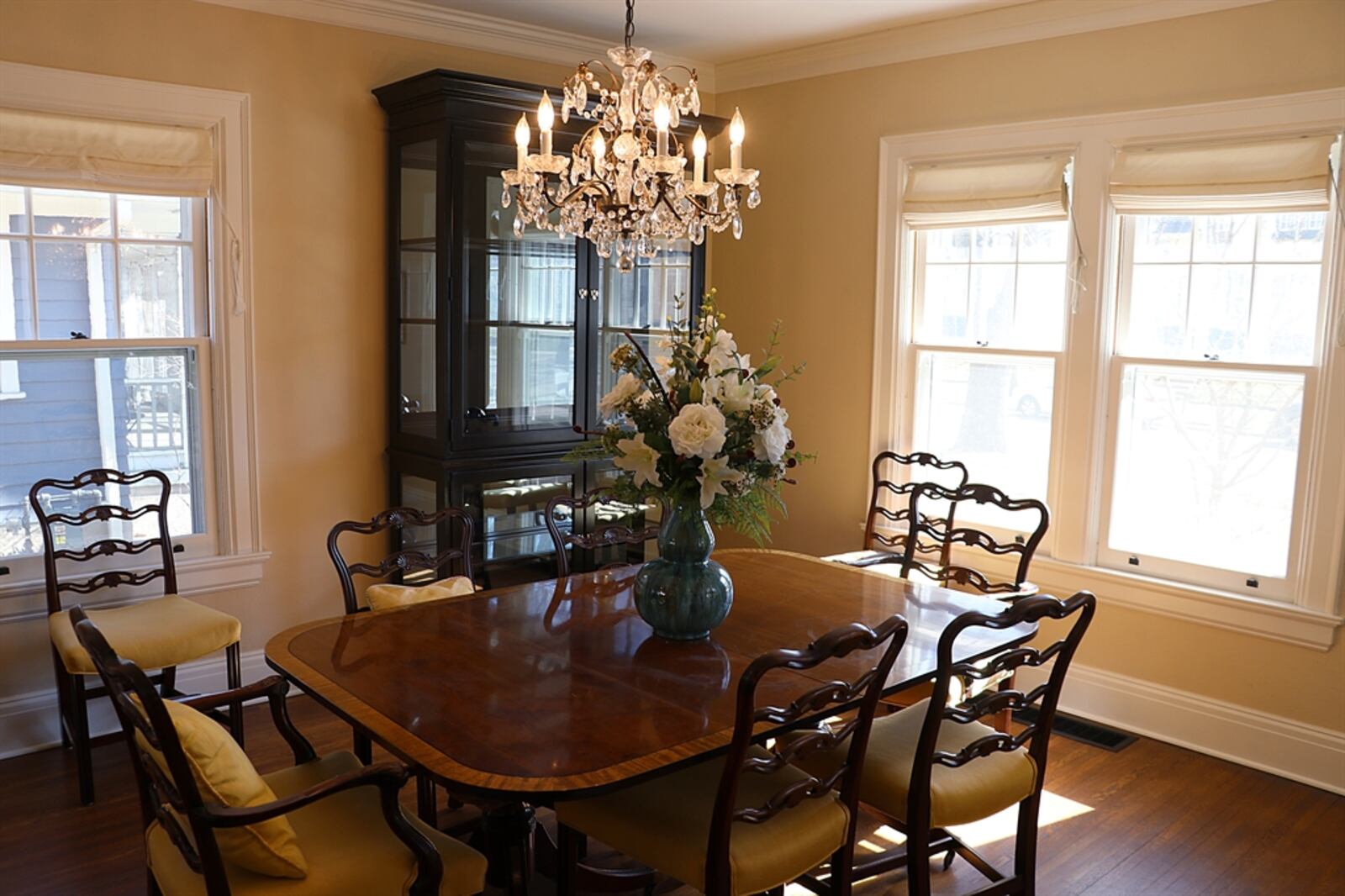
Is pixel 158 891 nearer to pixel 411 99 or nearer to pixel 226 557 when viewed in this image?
pixel 226 557

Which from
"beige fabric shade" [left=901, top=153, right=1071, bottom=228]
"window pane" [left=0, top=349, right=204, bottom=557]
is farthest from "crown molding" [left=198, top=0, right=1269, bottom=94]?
Result: "window pane" [left=0, top=349, right=204, bottom=557]

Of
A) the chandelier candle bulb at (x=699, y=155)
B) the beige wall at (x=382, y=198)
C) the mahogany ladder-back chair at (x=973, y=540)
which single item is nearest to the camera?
the chandelier candle bulb at (x=699, y=155)

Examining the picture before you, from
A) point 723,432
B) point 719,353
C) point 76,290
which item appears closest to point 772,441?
point 723,432

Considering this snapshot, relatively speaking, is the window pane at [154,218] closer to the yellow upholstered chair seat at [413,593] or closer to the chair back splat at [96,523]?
the chair back splat at [96,523]

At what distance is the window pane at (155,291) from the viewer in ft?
12.5

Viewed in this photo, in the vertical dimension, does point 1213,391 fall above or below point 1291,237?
below

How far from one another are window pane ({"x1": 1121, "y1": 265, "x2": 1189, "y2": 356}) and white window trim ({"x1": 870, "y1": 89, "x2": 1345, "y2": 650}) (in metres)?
0.09

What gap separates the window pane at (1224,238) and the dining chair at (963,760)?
197 centimetres

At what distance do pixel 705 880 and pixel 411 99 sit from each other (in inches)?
124

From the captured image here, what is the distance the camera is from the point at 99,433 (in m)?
3.82

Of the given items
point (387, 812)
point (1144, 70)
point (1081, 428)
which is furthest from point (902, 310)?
point (387, 812)

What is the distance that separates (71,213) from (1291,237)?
4.17 metres

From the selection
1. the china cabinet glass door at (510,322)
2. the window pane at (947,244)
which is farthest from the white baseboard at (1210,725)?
the china cabinet glass door at (510,322)

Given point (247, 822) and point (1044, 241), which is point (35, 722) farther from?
point (1044, 241)
